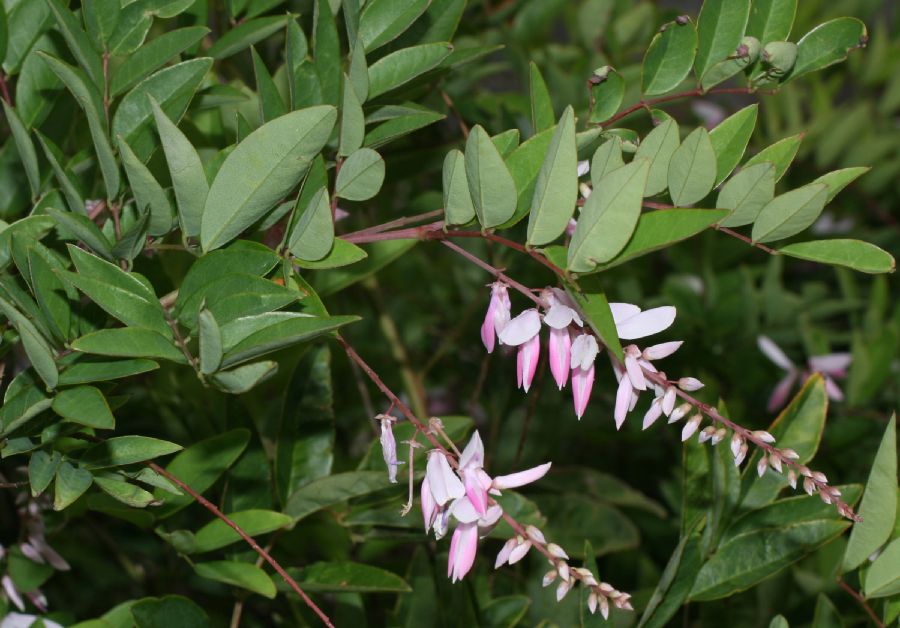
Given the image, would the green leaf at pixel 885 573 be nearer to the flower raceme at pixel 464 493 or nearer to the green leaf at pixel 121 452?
the flower raceme at pixel 464 493

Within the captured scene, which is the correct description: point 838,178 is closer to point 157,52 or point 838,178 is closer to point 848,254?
point 848,254

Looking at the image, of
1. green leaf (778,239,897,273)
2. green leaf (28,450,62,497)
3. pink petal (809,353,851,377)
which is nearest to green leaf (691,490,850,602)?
green leaf (778,239,897,273)

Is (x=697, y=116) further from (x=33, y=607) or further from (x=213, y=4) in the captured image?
(x=33, y=607)

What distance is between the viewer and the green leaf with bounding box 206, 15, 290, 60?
611 millimetres

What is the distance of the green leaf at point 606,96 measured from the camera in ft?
1.86

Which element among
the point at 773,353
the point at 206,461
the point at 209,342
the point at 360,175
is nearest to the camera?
the point at 209,342

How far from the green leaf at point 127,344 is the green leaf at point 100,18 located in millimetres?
195

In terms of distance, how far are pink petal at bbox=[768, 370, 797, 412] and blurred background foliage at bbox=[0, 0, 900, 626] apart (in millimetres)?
Result: 29

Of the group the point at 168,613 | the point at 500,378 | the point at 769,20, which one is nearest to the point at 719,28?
the point at 769,20

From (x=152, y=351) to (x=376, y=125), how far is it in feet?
0.74

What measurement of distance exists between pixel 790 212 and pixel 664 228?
0.31 ft

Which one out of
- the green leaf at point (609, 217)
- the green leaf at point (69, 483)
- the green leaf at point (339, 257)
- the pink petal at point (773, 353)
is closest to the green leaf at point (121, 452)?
the green leaf at point (69, 483)

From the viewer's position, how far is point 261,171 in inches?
19.1

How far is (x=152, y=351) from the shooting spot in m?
0.46
